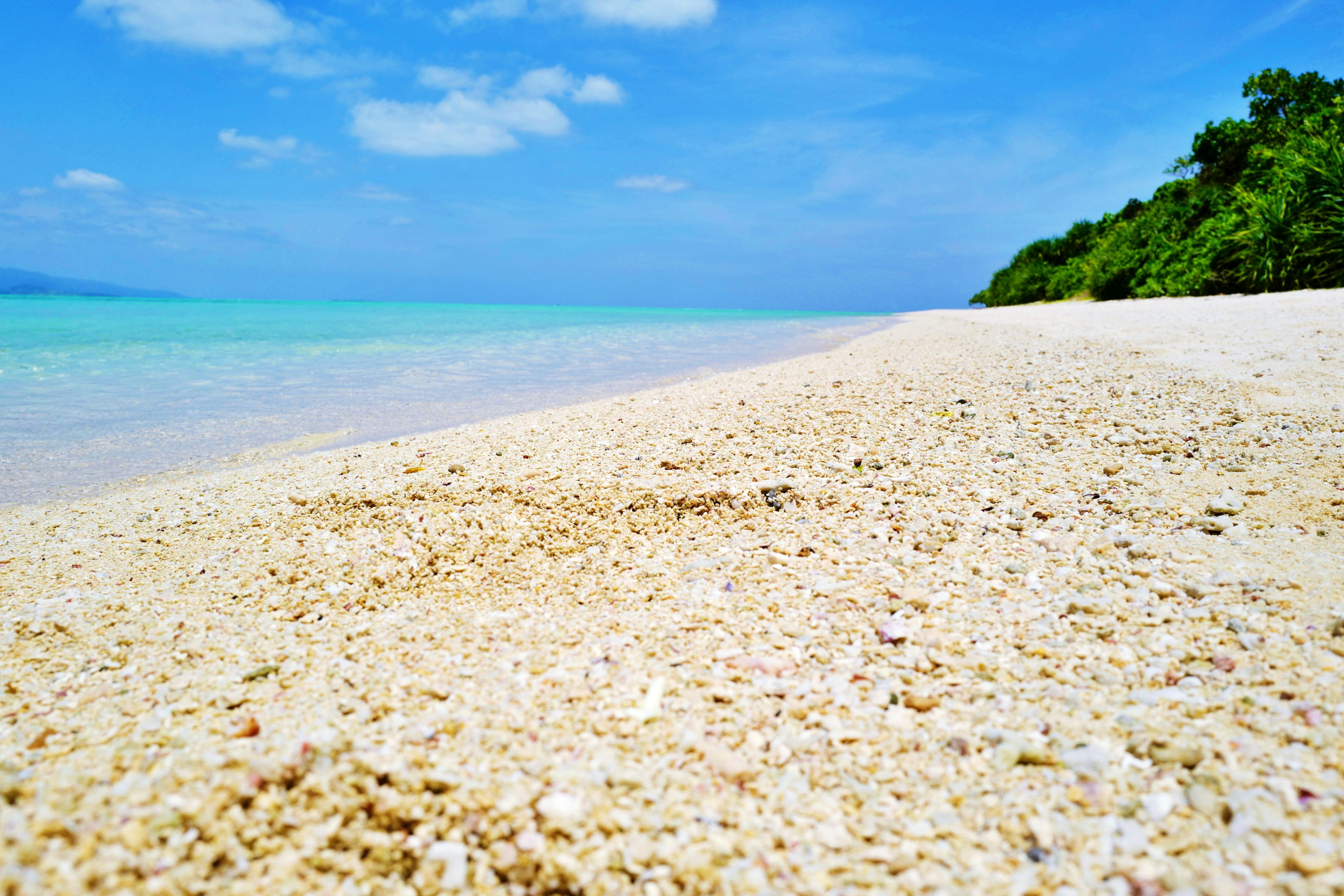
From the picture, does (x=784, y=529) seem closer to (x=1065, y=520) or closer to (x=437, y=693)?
(x=1065, y=520)

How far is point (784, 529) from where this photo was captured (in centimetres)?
312

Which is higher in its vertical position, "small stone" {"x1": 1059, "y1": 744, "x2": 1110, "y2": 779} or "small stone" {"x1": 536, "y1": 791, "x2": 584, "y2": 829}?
"small stone" {"x1": 1059, "y1": 744, "x2": 1110, "y2": 779}

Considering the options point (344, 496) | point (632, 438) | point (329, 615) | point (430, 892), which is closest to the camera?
point (430, 892)

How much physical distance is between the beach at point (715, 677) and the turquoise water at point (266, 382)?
8.34 feet

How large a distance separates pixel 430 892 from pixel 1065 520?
9.24 ft

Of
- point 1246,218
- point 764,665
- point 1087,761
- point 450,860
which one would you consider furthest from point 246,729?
point 1246,218

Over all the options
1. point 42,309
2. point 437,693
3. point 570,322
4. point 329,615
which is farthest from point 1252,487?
point 42,309

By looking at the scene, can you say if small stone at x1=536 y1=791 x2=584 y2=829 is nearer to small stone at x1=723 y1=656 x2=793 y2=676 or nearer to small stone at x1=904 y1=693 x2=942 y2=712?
small stone at x1=723 y1=656 x2=793 y2=676

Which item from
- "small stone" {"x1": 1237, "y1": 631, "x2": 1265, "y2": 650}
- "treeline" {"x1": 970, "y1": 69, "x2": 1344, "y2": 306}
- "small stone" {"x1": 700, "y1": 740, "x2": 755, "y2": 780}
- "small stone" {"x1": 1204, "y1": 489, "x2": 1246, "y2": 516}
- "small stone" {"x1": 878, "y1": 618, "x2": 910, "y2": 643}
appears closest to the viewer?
"small stone" {"x1": 700, "y1": 740, "x2": 755, "y2": 780}

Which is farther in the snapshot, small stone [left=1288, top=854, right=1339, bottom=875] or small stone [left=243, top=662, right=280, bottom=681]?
small stone [left=243, top=662, right=280, bottom=681]

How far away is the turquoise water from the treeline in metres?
7.82

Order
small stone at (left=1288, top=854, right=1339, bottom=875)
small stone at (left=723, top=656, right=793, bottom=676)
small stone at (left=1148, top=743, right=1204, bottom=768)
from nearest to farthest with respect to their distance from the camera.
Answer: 1. small stone at (left=1288, top=854, right=1339, bottom=875)
2. small stone at (left=1148, top=743, right=1204, bottom=768)
3. small stone at (left=723, top=656, right=793, bottom=676)

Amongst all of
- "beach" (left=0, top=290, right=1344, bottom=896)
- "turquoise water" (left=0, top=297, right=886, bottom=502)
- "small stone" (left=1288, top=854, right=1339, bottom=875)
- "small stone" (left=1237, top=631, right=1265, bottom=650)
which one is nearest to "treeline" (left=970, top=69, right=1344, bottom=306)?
"turquoise water" (left=0, top=297, right=886, bottom=502)

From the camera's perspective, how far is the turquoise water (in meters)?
6.38
